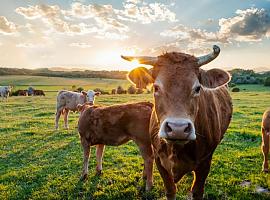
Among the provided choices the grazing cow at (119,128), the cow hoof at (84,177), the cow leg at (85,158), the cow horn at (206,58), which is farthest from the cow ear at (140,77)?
the cow hoof at (84,177)

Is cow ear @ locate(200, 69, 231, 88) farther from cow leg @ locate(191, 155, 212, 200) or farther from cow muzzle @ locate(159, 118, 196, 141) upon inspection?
cow leg @ locate(191, 155, 212, 200)

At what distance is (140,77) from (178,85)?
113 cm

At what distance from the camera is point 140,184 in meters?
8.13

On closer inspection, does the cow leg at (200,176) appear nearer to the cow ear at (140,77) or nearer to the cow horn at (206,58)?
the cow ear at (140,77)

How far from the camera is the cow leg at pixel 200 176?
6.04 meters

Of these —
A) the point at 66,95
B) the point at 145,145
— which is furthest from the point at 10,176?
the point at 66,95

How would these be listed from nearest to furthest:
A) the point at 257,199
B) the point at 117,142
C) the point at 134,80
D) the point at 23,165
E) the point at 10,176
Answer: the point at 134,80
the point at 257,199
the point at 117,142
the point at 10,176
the point at 23,165

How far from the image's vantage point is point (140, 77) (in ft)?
18.7

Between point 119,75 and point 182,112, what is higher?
point 182,112

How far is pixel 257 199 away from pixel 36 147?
8852 mm

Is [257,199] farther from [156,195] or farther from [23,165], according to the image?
[23,165]

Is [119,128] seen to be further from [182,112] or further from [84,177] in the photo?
[182,112]

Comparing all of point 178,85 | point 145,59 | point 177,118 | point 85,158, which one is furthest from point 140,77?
point 85,158

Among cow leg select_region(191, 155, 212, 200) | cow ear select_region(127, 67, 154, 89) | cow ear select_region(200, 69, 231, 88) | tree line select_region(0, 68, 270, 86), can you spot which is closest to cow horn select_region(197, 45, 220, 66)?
cow ear select_region(200, 69, 231, 88)
